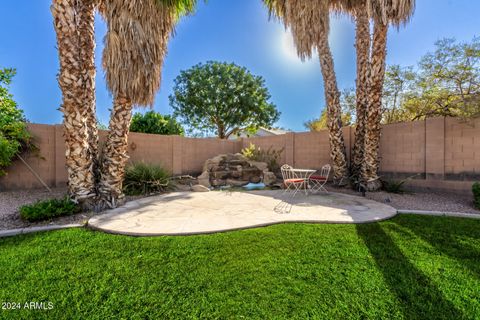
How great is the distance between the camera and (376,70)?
693 centimetres

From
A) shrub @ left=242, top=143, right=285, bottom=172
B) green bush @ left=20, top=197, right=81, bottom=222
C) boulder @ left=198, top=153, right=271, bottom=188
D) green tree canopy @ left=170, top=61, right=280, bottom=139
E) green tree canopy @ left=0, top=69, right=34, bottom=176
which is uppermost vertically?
green tree canopy @ left=170, top=61, right=280, bottom=139

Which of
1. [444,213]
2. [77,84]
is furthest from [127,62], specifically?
[444,213]

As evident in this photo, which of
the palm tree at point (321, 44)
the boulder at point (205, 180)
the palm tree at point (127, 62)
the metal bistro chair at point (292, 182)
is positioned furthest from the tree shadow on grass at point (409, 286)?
the boulder at point (205, 180)

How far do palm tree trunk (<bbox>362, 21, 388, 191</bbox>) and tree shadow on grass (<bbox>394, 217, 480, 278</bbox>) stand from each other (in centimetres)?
321

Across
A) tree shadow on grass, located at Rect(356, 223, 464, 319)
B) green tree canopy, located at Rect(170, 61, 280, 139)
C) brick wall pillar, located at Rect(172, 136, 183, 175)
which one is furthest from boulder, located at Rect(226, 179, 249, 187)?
green tree canopy, located at Rect(170, 61, 280, 139)

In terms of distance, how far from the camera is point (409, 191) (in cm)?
714

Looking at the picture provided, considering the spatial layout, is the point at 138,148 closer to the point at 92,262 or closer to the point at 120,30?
the point at 120,30

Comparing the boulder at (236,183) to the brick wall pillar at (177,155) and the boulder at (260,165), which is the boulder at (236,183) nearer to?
the boulder at (260,165)

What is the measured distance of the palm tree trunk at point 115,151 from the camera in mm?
5473

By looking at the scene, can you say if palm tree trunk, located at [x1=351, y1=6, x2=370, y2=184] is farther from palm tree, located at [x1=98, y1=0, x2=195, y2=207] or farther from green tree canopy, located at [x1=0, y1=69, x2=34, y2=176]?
green tree canopy, located at [x1=0, y1=69, x2=34, y2=176]

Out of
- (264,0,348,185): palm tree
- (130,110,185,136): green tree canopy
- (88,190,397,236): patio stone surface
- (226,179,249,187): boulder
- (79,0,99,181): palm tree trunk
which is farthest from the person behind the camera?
(130,110,185,136): green tree canopy

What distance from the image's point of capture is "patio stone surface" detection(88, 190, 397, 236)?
3963 millimetres

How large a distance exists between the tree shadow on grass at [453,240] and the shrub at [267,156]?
723 cm

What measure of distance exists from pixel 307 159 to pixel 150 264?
8890mm
